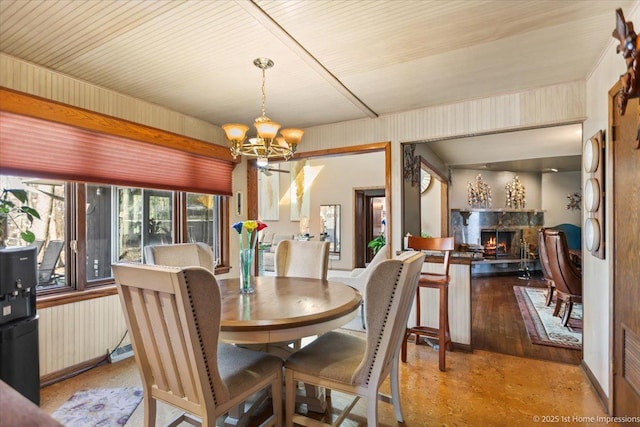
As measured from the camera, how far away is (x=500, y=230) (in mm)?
7598

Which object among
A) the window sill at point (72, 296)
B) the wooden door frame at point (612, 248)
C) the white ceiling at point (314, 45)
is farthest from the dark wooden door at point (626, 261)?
the window sill at point (72, 296)

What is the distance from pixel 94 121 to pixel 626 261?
3827mm

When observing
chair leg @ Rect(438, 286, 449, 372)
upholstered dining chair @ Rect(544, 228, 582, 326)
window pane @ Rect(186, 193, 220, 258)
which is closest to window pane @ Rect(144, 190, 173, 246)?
window pane @ Rect(186, 193, 220, 258)

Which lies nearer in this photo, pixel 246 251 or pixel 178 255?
pixel 246 251

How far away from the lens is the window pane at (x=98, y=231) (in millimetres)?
2902

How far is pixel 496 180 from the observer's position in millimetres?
7703

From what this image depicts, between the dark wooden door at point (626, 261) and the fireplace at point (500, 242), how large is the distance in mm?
5927

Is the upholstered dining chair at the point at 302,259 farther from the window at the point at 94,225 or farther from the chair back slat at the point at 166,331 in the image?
the chair back slat at the point at 166,331

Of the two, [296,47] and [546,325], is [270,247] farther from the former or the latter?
[296,47]

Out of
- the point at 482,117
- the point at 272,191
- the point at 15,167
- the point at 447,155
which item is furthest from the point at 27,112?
the point at 272,191

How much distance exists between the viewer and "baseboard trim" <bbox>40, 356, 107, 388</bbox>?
2.48 meters

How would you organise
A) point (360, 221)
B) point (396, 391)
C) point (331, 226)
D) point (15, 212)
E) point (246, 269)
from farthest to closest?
1. point (331, 226)
2. point (360, 221)
3. point (15, 212)
4. point (246, 269)
5. point (396, 391)

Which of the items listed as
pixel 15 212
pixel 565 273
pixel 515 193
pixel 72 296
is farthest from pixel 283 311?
pixel 515 193

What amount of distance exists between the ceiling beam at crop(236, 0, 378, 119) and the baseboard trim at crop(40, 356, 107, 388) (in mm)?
2986
